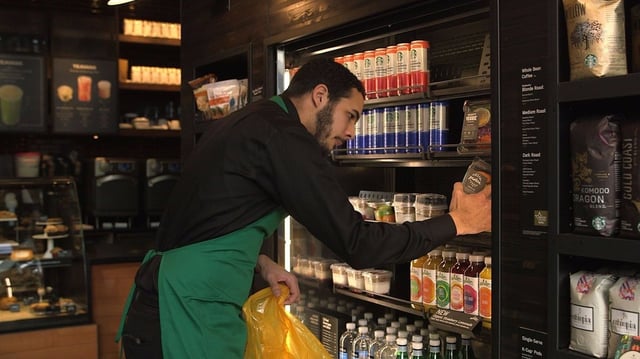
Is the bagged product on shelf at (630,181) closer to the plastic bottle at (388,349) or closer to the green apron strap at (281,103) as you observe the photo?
the green apron strap at (281,103)

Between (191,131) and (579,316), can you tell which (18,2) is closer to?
(191,131)

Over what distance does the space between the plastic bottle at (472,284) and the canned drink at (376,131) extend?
61cm

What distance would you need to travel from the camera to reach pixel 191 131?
4.08m

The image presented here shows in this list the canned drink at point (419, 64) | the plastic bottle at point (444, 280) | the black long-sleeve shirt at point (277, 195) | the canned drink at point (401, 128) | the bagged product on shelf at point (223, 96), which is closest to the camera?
the black long-sleeve shirt at point (277, 195)

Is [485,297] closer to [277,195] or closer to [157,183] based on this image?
[277,195]

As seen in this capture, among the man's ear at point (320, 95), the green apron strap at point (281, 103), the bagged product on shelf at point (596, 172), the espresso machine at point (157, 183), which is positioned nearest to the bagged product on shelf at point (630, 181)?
the bagged product on shelf at point (596, 172)

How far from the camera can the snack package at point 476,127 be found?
2.21 meters

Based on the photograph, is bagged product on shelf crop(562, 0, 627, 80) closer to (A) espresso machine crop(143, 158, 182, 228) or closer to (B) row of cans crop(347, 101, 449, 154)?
(B) row of cans crop(347, 101, 449, 154)

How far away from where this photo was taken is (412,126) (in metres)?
2.61

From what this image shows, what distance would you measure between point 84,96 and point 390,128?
4684 mm

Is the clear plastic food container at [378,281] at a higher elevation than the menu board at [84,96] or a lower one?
lower

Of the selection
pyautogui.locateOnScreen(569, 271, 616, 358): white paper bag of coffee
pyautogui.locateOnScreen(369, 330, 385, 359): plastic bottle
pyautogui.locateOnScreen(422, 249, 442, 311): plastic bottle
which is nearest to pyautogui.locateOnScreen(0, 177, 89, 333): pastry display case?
pyautogui.locateOnScreen(369, 330, 385, 359): plastic bottle

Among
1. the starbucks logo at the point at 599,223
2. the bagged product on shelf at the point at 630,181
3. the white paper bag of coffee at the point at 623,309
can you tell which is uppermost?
the bagged product on shelf at the point at 630,181

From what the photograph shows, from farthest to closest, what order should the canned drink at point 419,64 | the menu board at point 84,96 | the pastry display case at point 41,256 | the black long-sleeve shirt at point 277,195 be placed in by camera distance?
the menu board at point 84,96, the pastry display case at point 41,256, the canned drink at point 419,64, the black long-sleeve shirt at point 277,195
